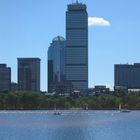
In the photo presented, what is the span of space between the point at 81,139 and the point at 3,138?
9.20 meters

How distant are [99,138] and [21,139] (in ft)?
29.9

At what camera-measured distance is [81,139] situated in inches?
2800

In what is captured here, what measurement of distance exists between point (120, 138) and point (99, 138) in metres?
2.57

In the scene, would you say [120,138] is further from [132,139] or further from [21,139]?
[21,139]

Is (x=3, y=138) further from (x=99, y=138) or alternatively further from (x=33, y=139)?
(x=99, y=138)

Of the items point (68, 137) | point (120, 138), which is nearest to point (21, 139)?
point (68, 137)

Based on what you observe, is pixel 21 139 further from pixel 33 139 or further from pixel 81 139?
pixel 81 139

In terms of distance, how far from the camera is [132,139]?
233ft

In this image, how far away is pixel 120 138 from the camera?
7281cm

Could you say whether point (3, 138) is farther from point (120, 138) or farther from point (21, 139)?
point (120, 138)

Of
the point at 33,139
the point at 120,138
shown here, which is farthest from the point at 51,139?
the point at 120,138

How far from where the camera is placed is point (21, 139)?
71062 millimetres

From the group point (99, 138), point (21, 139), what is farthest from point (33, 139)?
point (99, 138)

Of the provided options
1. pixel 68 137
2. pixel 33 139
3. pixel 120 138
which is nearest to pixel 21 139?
pixel 33 139
